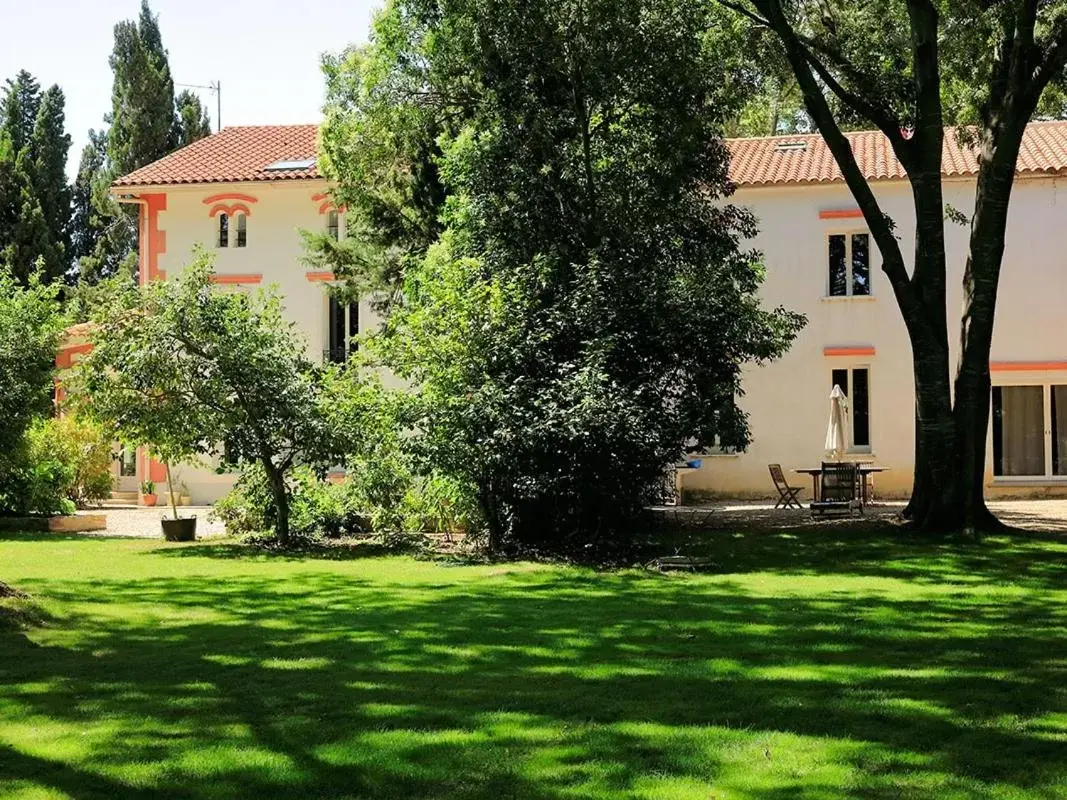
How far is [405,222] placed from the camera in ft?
82.7

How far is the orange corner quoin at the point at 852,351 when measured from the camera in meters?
28.3

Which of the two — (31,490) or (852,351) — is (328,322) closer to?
(31,490)

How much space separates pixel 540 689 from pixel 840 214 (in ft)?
74.9

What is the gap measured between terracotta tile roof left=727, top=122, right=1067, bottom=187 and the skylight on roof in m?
10.6

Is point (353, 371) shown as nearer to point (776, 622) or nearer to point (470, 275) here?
point (470, 275)

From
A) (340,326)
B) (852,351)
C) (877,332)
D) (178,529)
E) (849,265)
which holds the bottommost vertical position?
(178,529)

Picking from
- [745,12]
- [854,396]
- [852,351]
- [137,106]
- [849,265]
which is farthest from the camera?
[137,106]

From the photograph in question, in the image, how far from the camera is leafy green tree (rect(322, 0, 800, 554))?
16484 mm

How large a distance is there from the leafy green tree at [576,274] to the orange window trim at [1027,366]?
9567 mm

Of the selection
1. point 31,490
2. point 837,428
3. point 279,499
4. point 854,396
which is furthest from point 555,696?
point 854,396

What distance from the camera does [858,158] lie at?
29.7 m

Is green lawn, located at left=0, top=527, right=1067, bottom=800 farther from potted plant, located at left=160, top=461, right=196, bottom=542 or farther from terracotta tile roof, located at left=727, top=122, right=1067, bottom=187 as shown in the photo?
terracotta tile roof, located at left=727, top=122, right=1067, bottom=187

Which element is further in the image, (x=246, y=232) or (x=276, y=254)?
(x=246, y=232)

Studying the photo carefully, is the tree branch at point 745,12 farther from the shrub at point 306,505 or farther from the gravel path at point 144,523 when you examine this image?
the gravel path at point 144,523
